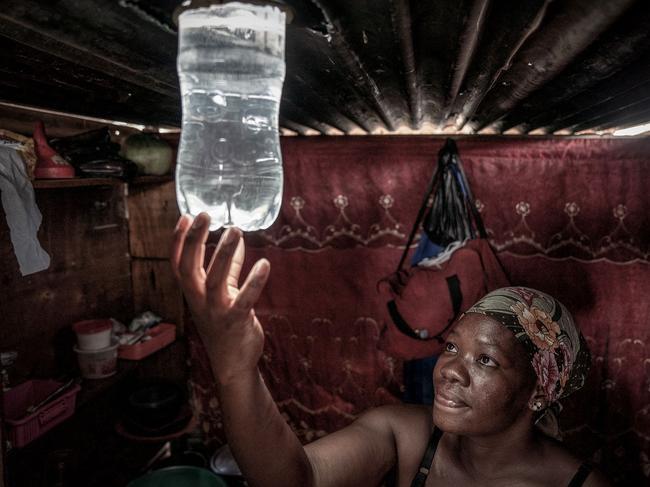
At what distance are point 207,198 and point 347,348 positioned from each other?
233 cm

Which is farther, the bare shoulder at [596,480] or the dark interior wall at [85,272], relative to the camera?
the dark interior wall at [85,272]

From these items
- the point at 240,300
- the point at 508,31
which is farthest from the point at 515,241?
the point at 240,300

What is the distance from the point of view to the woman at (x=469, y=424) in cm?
146

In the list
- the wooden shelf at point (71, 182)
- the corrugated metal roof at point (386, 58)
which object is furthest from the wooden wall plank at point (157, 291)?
the corrugated metal roof at point (386, 58)

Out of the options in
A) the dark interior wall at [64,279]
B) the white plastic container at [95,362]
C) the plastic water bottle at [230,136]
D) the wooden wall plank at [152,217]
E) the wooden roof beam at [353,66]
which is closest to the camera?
the wooden roof beam at [353,66]

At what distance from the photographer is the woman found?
146cm

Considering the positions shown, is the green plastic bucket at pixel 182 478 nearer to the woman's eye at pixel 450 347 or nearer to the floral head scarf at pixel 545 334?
the woman's eye at pixel 450 347

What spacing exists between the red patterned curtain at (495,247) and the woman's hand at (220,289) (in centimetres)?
231

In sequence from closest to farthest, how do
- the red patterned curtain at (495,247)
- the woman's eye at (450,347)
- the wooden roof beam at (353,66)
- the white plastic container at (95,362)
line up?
the wooden roof beam at (353,66)
the woman's eye at (450,347)
the white plastic container at (95,362)
the red patterned curtain at (495,247)

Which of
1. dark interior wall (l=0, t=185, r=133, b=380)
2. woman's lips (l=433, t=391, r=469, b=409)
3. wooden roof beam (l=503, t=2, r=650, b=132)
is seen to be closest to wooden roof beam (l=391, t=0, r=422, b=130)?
wooden roof beam (l=503, t=2, r=650, b=132)

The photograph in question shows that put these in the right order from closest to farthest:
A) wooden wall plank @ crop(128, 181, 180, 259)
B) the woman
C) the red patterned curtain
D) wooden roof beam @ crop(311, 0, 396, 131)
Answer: wooden roof beam @ crop(311, 0, 396, 131), the woman, the red patterned curtain, wooden wall plank @ crop(128, 181, 180, 259)

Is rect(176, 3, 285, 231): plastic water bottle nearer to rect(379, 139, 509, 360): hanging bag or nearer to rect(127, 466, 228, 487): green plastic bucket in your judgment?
rect(379, 139, 509, 360): hanging bag

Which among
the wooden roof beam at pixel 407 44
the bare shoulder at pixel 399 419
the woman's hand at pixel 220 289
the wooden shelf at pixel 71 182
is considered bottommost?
the bare shoulder at pixel 399 419

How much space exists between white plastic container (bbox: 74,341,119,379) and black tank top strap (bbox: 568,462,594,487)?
8.56 feet
